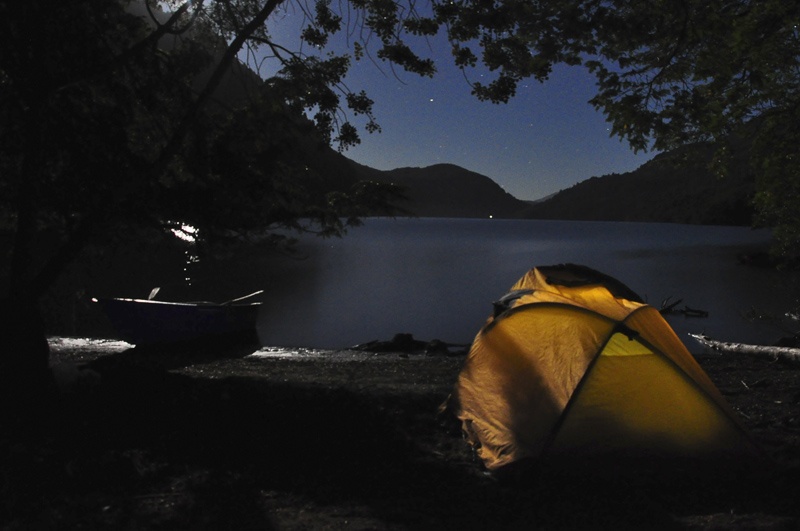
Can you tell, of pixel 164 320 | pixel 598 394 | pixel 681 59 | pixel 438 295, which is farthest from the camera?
pixel 438 295

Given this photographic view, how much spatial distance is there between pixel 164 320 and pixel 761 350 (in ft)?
57.1

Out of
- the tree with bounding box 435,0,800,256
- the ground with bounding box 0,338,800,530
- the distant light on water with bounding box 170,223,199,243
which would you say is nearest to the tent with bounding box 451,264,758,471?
the ground with bounding box 0,338,800,530

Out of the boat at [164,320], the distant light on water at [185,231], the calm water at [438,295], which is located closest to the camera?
the distant light on water at [185,231]

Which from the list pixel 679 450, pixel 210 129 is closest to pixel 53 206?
pixel 210 129

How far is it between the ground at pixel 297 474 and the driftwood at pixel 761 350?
646cm

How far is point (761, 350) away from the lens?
14.1 meters

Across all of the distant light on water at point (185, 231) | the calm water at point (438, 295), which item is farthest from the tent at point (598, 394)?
the distant light on water at point (185, 231)

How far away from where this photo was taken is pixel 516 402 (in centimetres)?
553

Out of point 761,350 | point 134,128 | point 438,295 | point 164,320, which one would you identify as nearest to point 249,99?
point 134,128

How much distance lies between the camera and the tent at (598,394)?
5.02 metres

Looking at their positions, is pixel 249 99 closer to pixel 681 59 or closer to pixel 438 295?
pixel 681 59

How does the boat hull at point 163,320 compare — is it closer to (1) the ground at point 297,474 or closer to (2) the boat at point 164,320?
(2) the boat at point 164,320

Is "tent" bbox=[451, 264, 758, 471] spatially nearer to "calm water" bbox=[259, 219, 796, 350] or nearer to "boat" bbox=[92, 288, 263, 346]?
"calm water" bbox=[259, 219, 796, 350]

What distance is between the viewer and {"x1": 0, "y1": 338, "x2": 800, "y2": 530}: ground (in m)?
4.04
